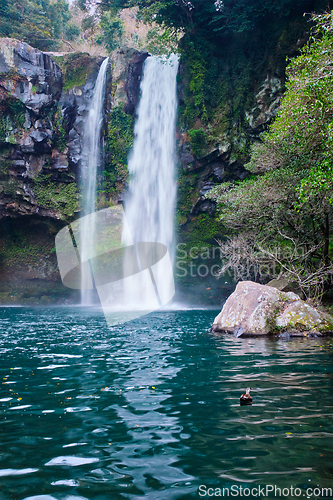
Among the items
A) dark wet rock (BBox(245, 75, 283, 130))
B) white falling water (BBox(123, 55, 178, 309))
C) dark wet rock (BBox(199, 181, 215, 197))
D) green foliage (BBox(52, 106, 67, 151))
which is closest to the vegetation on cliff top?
dark wet rock (BBox(199, 181, 215, 197))

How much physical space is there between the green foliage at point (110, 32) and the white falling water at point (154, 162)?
9.77 m

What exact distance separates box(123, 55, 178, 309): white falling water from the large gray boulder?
1486 centimetres

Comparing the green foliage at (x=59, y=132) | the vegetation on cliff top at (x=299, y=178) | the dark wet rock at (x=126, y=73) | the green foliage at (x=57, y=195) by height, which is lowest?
the vegetation on cliff top at (x=299, y=178)

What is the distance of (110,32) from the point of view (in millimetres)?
32656

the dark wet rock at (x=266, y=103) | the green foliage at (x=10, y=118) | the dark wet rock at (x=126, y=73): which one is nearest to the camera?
the dark wet rock at (x=266, y=103)

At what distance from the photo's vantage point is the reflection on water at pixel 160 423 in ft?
7.89

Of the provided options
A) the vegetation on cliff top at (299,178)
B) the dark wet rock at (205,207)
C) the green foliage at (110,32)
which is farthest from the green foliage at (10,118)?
the vegetation on cliff top at (299,178)

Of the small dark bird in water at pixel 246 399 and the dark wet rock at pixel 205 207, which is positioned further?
the dark wet rock at pixel 205 207

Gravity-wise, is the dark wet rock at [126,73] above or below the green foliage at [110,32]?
below

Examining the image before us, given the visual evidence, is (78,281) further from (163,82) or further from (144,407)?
(144,407)

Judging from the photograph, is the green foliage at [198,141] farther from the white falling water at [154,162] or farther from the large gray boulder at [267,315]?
the large gray boulder at [267,315]

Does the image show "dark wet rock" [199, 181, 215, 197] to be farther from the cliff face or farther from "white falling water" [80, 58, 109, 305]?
"white falling water" [80, 58, 109, 305]

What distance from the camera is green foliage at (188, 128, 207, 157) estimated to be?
23.1 metres

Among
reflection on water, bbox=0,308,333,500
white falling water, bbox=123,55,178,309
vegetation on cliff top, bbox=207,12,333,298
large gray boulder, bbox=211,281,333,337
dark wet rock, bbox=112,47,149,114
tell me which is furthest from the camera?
dark wet rock, bbox=112,47,149,114
